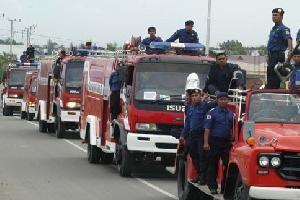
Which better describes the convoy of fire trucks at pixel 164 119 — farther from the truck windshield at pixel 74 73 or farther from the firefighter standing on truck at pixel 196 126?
the firefighter standing on truck at pixel 196 126

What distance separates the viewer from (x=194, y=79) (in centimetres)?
1305

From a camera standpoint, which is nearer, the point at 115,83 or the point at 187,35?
the point at 115,83

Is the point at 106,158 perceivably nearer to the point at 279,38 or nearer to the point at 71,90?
the point at 279,38

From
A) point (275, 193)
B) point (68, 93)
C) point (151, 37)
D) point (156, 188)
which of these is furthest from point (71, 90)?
point (275, 193)

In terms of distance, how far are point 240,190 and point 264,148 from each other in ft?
2.32

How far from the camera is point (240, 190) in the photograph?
10.3m

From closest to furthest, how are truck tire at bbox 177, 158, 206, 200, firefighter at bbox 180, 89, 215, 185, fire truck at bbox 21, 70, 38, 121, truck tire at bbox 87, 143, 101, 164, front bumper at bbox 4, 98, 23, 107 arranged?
firefighter at bbox 180, 89, 215, 185 → truck tire at bbox 177, 158, 206, 200 → truck tire at bbox 87, 143, 101, 164 → fire truck at bbox 21, 70, 38, 121 → front bumper at bbox 4, 98, 23, 107

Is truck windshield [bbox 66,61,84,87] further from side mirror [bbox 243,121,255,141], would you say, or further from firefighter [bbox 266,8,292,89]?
side mirror [bbox 243,121,255,141]

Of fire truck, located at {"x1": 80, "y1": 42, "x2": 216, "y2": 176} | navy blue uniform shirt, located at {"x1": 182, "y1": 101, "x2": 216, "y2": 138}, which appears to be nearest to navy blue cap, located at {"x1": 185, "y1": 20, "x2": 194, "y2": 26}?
fire truck, located at {"x1": 80, "y1": 42, "x2": 216, "y2": 176}

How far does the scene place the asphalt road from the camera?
579 inches

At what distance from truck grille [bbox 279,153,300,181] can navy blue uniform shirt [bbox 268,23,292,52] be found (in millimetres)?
4968

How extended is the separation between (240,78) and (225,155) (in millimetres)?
1879

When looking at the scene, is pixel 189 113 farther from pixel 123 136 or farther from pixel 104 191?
pixel 123 136

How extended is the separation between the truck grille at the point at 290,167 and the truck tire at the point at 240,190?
45 cm
